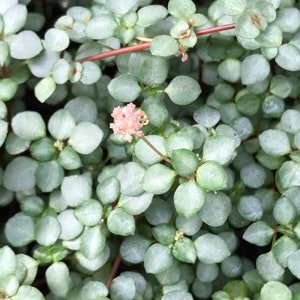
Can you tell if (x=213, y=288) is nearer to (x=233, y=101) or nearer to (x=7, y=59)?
(x=233, y=101)

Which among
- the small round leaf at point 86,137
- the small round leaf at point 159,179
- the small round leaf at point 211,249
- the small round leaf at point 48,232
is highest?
the small round leaf at point 159,179

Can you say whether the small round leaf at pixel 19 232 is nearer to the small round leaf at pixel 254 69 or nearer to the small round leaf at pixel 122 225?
the small round leaf at pixel 122 225

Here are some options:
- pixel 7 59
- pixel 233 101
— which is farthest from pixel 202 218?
pixel 7 59

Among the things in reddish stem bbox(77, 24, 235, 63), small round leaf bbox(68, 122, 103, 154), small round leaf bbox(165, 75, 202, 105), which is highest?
reddish stem bbox(77, 24, 235, 63)

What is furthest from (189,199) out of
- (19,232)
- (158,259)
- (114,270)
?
(19,232)

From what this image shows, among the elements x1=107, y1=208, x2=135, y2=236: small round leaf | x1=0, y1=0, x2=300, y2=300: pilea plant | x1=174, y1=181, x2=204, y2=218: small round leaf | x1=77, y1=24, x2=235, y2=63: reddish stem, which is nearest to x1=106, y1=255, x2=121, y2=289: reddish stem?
x1=0, y1=0, x2=300, y2=300: pilea plant

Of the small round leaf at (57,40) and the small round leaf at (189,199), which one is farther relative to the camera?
the small round leaf at (57,40)

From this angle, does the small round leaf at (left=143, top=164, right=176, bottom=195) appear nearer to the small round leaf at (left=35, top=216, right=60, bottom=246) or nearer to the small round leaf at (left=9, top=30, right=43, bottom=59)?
the small round leaf at (left=35, top=216, right=60, bottom=246)

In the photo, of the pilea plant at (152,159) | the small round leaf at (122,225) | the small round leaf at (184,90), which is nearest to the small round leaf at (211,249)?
the pilea plant at (152,159)
